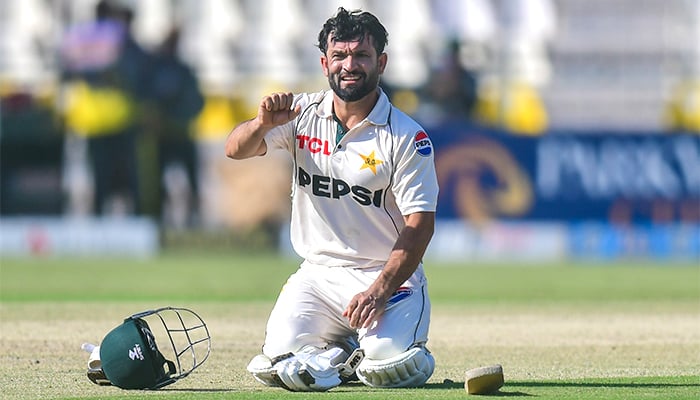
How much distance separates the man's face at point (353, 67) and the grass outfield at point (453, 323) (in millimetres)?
1399

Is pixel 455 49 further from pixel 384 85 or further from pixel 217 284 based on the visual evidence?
pixel 217 284

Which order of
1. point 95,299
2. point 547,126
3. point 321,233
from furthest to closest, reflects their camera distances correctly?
1. point 547,126
2. point 95,299
3. point 321,233

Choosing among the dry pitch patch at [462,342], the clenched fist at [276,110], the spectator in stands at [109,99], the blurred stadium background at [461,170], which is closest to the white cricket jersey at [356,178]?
the clenched fist at [276,110]

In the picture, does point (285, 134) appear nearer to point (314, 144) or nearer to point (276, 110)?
point (314, 144)

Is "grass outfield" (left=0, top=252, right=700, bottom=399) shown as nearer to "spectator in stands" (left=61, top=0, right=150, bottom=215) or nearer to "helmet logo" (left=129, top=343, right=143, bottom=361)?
"helmet logo" (left=129, top=343, right=143, bottom=361)

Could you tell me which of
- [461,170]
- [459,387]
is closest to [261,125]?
[459,387]

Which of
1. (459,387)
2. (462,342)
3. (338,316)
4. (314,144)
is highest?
(314,144)

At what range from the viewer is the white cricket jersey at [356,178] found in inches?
279

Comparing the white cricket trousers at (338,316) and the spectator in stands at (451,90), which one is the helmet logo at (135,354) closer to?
the white cricket trousers at (338,316)

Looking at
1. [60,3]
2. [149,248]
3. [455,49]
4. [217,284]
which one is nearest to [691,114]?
[455,49]

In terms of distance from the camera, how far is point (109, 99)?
2292 cm

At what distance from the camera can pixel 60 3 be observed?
30.6m

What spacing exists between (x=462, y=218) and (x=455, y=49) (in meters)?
2.61

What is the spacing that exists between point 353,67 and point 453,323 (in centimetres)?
427
